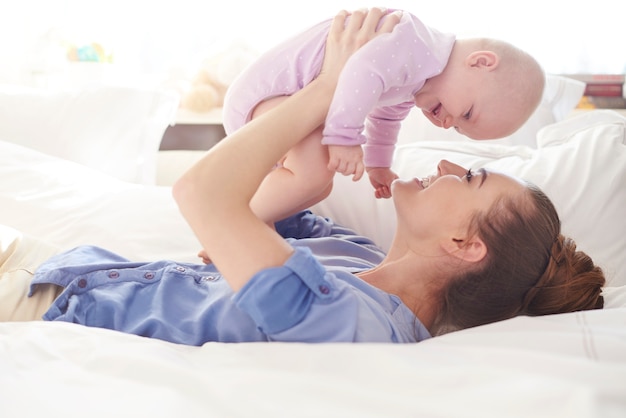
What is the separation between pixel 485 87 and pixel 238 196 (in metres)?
0.52

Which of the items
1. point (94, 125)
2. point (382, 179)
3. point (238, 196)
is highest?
point (238, 196)

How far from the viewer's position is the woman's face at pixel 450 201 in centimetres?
115

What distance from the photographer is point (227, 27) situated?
318 centimetres

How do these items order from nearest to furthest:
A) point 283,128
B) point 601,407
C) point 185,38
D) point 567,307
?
point 601,407 → point 283,128 → point 567,307 → point 185,38

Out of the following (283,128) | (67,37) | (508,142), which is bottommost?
(508,142)

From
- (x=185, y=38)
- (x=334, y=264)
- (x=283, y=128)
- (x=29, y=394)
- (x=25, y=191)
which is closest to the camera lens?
(x=29, y=394)

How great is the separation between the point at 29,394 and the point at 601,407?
1.99 feet

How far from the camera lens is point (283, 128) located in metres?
1.04

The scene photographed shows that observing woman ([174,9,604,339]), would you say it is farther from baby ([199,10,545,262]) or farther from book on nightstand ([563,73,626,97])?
book on nightstand ([563,73,626,97])

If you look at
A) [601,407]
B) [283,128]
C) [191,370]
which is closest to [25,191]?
[283,128]

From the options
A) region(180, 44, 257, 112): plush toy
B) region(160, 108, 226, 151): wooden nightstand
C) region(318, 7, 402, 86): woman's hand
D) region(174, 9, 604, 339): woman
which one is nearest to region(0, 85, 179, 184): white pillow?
region(180, 44, 257, 112): plush toy

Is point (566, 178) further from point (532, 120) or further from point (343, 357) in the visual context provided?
point (343, 357)

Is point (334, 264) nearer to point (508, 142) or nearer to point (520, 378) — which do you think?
point (520, 378)

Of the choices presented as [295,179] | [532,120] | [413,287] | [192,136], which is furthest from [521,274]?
[192,136]
